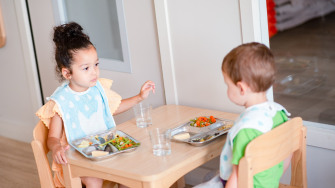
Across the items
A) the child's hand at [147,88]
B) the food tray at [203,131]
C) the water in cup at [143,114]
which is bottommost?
the food tray at [203,131]

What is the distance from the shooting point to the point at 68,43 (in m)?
2.03

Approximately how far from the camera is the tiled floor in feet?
7.35

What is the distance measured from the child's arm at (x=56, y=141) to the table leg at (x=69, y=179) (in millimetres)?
31

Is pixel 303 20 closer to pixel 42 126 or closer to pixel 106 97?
pixel 106 97

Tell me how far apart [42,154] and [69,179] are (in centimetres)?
16

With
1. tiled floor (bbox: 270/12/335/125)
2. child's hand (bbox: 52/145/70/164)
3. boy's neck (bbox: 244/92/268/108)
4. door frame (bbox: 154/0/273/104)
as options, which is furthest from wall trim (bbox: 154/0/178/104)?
boy's neck (bbox: 244/92/268/108)

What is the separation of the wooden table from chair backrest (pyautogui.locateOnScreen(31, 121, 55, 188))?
12 centimetres

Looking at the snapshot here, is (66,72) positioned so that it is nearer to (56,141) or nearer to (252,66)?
(56,141)

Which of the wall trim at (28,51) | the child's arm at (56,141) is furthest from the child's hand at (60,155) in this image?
the wall trim at (28,51)

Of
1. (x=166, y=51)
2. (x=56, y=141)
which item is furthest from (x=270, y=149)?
(x=166, y=51)

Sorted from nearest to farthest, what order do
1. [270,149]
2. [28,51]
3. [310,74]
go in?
[270,149]
[310,74]
[28,51]

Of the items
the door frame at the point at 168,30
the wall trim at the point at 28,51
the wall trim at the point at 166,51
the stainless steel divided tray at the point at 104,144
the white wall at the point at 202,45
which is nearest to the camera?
the stainless steel divided tray at the point at 104,144

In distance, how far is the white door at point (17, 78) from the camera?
3203mm

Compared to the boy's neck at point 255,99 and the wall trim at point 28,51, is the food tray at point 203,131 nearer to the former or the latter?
the boy's neck at point 255,99
